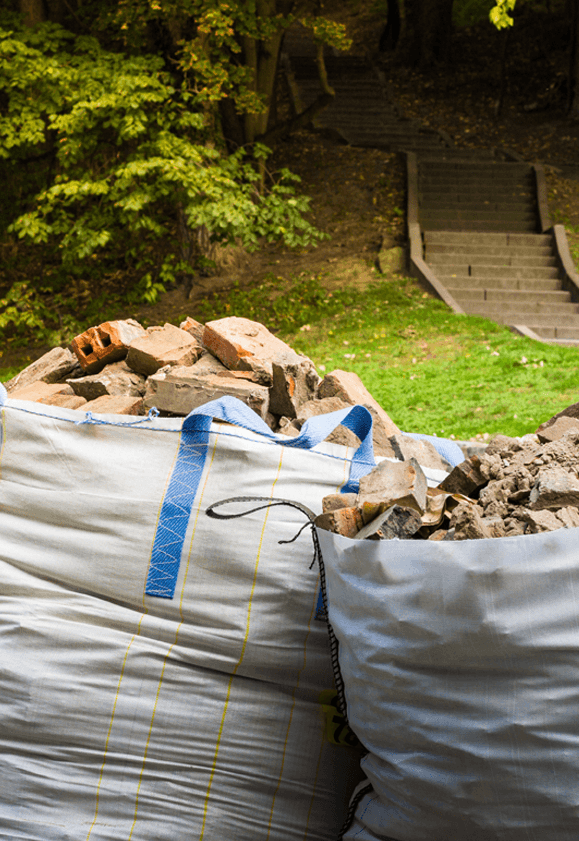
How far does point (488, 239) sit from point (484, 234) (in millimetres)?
122

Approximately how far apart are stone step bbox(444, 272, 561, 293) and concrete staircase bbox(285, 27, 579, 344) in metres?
0.02

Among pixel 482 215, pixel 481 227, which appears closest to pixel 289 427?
pixel 481 227

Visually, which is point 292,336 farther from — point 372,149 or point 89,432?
point 89,432

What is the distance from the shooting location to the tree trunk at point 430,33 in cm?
1928

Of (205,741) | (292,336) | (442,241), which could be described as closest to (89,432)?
(205,741)

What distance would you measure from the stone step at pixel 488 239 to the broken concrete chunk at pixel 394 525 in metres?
10.6

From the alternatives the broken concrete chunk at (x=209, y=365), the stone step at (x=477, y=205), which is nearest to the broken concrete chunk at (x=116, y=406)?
the broken concrete chunk at (x=209, y=365)

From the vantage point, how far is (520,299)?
1024cm

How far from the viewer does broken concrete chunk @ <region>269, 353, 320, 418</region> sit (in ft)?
8.50

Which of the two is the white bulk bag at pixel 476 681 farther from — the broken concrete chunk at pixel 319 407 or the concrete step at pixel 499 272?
the concrete step at pixel 499 272

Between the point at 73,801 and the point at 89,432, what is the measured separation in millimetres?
962

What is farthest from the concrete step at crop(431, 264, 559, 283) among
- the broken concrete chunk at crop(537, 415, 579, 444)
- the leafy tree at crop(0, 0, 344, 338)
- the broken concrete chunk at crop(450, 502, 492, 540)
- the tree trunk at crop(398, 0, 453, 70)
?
the tree trunk at crop(398, 0, 453, 70)

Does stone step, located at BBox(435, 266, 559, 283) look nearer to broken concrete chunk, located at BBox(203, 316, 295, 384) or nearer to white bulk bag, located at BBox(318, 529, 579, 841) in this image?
broken concrete chunk, located at BBox(203, 316, 295, 384)

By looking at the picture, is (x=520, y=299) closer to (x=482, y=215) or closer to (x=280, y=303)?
(x=482, y=215)
